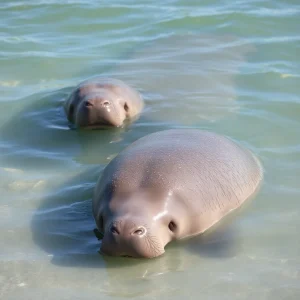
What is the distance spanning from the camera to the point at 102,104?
26.4 ft

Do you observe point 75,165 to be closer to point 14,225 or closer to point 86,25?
point 14,225

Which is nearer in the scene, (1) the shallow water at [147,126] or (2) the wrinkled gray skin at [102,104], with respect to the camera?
(1) the shallow water at [147,126]

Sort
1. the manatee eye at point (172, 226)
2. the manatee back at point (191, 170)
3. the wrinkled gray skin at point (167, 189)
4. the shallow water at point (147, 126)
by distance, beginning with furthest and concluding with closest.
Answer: the manatee back at point (191, 170) → the manatee eye at point (172, 226) → the wrinkled gray skin at point (167, 189) → the shallow water at point (147, 126)

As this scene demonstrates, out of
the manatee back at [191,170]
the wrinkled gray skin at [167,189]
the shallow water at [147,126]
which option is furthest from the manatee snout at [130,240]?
the manatee back at [191,170]

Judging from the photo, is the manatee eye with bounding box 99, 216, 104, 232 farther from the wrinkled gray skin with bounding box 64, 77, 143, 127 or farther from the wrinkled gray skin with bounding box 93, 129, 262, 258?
the wrinkled gray skin with bounding box 64, 77, 143, 127

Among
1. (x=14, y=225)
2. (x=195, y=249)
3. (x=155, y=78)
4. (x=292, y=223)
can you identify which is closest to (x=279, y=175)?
(x=292, y=223)

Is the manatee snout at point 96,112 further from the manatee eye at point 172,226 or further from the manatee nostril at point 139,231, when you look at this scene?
the manatee nostril at point 139,231

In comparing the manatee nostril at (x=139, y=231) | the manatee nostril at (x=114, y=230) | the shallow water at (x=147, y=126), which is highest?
the manatee nostril at (x=114, y=230)

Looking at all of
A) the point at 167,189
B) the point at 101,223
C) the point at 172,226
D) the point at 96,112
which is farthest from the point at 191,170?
the point at 96,112

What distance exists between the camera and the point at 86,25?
1243 cm

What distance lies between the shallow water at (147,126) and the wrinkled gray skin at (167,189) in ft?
0.45

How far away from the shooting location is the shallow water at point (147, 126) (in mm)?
5148

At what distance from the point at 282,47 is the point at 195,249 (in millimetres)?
6002

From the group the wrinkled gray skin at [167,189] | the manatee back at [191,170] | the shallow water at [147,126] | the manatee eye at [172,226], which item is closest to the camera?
the shallow water at [147,126]
